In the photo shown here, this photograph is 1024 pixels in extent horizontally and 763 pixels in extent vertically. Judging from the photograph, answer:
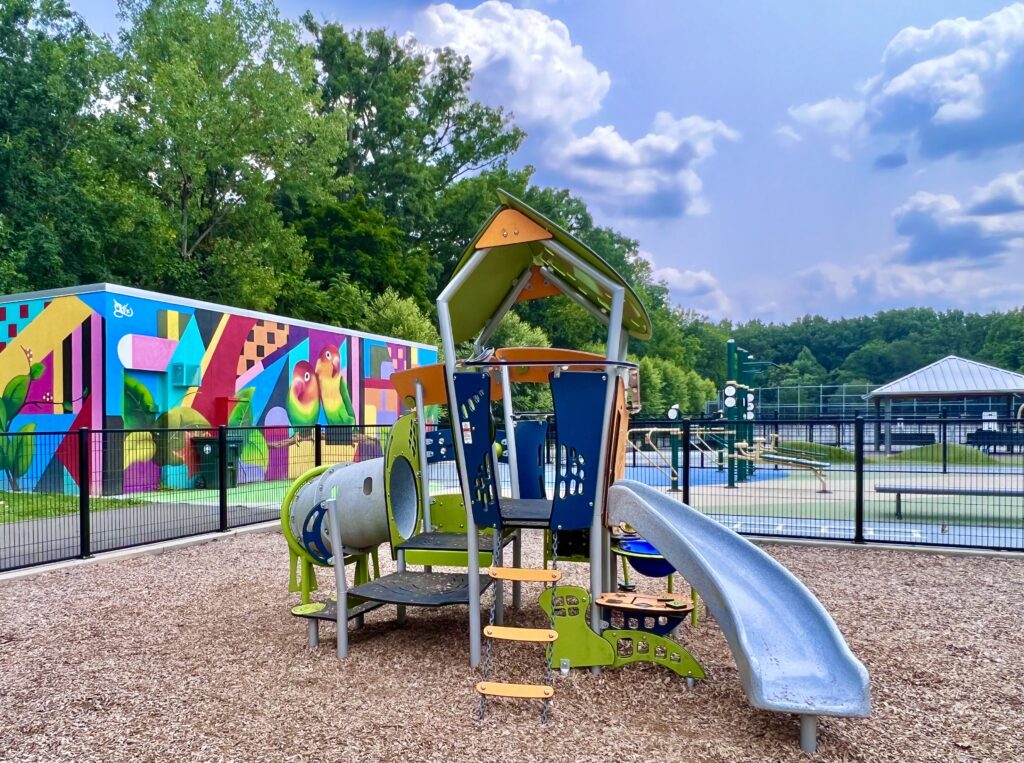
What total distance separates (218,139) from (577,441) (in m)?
25.3

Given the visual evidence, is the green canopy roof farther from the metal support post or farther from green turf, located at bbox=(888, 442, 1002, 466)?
green turf, located at bbox=(888, 442, 1002, 466)

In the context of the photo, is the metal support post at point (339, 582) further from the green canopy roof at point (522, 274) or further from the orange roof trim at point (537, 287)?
the orange roof trim at point (537, 287)

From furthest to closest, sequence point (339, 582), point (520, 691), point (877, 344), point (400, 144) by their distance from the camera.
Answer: point (877, 344) → point (400, 144) → point (339, 582) → point (520, 691)

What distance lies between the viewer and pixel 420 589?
4949 millimetres

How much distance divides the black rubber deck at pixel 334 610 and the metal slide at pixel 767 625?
1794mm

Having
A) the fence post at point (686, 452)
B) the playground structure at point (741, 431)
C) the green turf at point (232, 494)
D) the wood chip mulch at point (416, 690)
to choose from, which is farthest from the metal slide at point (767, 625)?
the playground structure at point (741, 431)

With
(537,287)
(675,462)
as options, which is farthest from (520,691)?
(675,462)

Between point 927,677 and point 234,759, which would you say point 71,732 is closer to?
point 234,759

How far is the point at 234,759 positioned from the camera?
3.39 m

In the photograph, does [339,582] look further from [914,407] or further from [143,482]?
[914,407]

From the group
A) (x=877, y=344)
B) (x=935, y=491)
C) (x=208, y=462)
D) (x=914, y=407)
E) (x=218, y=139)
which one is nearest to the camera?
(x=935, y=491)

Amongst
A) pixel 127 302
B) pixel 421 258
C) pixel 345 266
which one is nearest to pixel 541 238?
pixel 127 302

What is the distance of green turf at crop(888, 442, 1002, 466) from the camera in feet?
35.7

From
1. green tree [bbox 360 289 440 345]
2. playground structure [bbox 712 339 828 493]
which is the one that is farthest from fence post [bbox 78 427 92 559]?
green tree [bbox 360 289 440 345]
